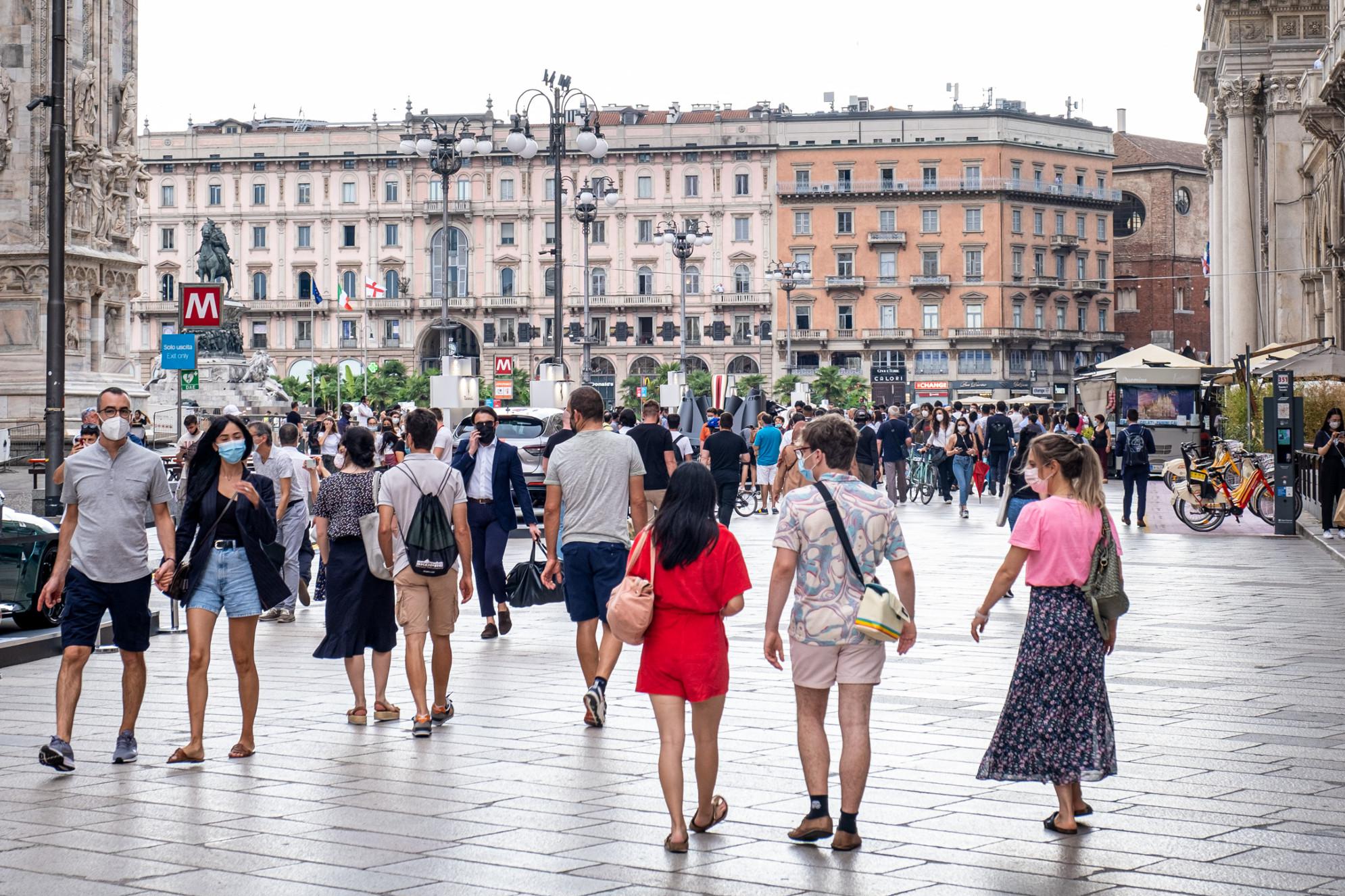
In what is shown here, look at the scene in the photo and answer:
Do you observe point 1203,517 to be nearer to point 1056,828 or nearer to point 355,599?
point 355,599

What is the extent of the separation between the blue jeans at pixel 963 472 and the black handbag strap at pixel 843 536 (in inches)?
894

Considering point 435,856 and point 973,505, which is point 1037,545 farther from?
point 973,505

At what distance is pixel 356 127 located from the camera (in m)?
99.8

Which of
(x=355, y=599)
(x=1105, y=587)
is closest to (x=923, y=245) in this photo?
(x=355, y=599)

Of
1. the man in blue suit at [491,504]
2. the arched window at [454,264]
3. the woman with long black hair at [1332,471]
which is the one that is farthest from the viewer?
the arched window at [454,264]

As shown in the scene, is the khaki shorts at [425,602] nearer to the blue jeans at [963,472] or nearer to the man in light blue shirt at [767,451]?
the man in light blue shirt at [767,451]

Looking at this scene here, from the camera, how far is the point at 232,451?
8.47 m

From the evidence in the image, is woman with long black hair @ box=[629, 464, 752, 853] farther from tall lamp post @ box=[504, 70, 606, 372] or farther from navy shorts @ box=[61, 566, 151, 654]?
tall lamp post @ box=[504, 70, 606, 372]

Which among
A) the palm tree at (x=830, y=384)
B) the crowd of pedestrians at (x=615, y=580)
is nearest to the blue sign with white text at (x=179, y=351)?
the crowd of pedestrians at (x=615, y=580)

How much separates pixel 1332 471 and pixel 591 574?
15.2m

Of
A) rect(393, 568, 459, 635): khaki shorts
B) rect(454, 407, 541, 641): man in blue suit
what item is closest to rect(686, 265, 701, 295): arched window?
rect(454, 407, 541, 641): man in blue suit

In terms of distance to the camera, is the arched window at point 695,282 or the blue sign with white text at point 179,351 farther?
the arched window at point 695,282

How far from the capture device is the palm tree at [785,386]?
9075 centimetres

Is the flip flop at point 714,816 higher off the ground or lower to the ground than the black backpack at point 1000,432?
lower
